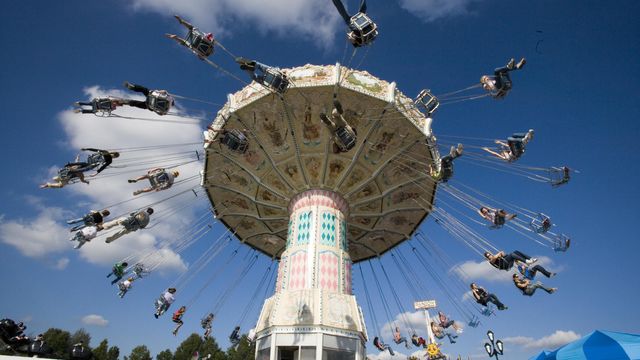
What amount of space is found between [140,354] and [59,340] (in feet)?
35.8

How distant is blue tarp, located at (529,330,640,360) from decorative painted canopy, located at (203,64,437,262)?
7.94 m

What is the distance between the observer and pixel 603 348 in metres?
11.0

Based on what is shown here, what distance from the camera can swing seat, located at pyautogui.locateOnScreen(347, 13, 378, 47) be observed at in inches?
392

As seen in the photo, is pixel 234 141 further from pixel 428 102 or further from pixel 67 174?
pixel 428 102

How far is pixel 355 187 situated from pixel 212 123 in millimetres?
6862

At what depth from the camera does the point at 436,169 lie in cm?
1395

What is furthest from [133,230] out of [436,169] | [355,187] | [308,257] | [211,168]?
[436,169]

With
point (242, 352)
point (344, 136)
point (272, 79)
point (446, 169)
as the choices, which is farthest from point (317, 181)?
point (242, 352)

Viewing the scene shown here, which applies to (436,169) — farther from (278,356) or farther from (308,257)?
(278,356)

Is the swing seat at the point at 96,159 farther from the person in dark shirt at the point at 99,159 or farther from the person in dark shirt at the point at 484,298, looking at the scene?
the person in dark shirt at the point at 484,298

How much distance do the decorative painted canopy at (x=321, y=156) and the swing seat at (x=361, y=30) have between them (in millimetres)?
3139

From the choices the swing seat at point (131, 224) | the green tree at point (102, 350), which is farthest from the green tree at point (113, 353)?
the swing seat at point (131, 224)

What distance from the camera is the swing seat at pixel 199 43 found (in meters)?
10.6

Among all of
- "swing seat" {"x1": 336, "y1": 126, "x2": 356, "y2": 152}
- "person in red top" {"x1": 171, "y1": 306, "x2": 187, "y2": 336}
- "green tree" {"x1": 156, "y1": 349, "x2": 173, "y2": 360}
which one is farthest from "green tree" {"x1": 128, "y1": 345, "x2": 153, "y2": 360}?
"swing seat" {"x1": 336, "y1": 126, "x2": 356, "y2": 152}
